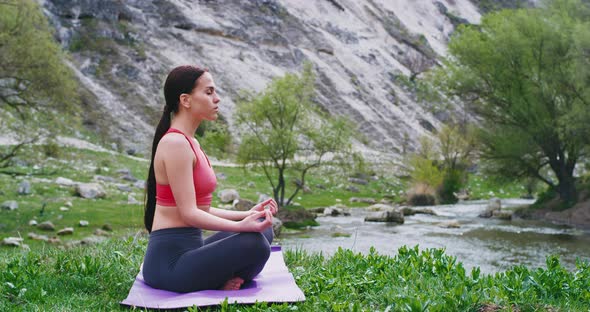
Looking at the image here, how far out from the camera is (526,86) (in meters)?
36.7

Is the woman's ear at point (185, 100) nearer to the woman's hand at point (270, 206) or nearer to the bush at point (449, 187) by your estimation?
the woman's hand at point (270, 206)

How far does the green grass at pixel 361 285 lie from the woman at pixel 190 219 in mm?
537

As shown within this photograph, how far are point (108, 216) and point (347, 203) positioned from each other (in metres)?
20.4

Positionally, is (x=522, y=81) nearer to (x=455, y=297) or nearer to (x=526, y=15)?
(x=526, y=15)

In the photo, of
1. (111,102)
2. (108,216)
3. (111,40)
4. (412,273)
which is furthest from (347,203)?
(412,273)

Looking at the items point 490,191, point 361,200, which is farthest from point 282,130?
point 490,191

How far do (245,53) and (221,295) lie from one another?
64432mm

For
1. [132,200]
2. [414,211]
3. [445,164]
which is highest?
[445,164]

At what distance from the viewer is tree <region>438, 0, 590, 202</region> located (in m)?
35.1

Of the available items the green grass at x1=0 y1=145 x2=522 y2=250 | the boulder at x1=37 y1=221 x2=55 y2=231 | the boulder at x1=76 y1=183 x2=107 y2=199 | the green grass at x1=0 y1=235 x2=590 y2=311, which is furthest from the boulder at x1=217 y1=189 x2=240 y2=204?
the green grass at x1=0 y1=235 x2=590 y2=311

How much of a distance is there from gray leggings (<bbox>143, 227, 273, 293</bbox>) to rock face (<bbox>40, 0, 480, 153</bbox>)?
139 ft

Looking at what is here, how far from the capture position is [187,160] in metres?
5.37

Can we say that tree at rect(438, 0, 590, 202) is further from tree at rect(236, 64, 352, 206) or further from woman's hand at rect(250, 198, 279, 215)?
woman's hand at rect(250, 198, 279, 215)

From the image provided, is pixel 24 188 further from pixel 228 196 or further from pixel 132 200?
pixel 228 196
